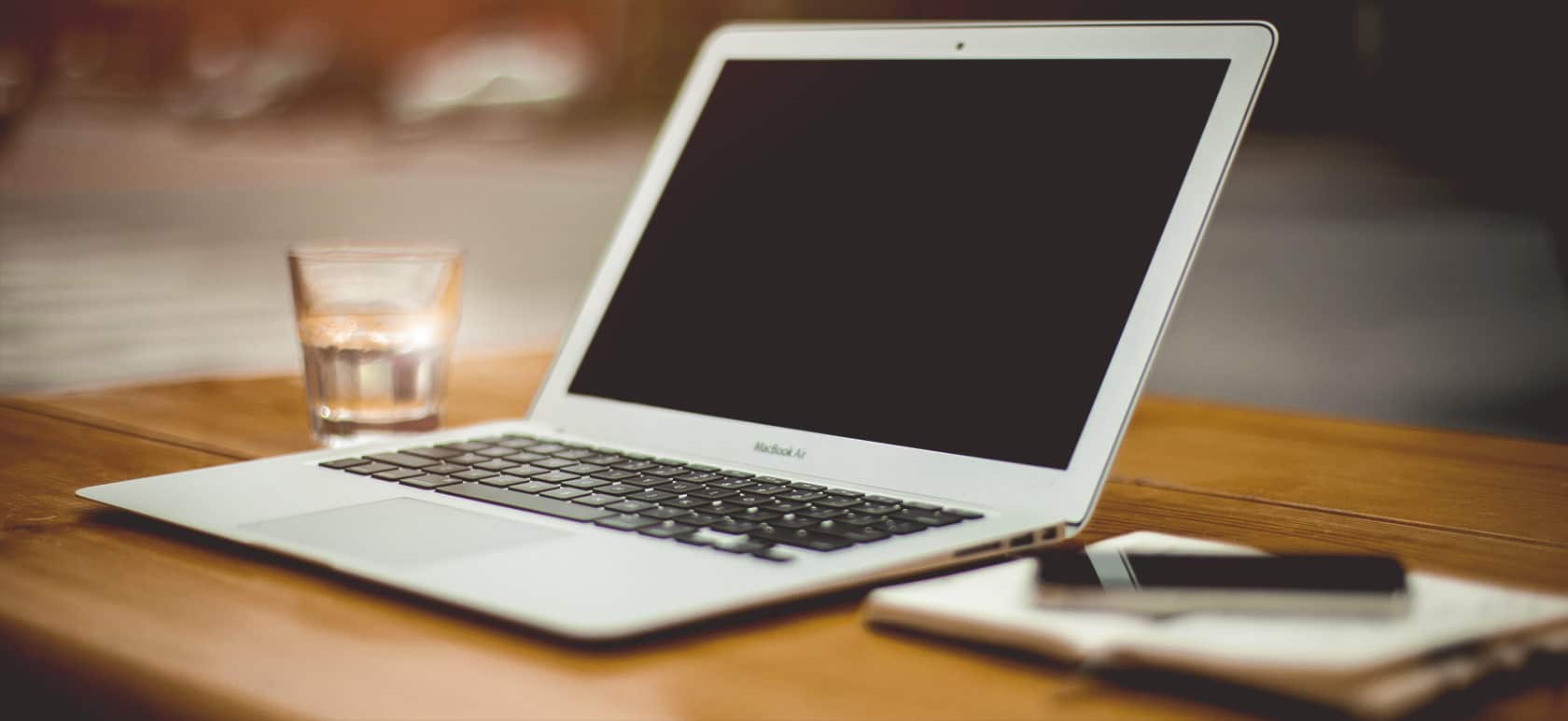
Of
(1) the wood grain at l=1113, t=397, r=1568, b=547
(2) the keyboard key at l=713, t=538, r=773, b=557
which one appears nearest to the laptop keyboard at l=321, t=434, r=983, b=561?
(2) the keyboard key at l=713, t=538, r=773, b=557

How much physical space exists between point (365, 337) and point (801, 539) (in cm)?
44

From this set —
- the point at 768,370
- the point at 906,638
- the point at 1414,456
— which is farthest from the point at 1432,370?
the point at 906,638

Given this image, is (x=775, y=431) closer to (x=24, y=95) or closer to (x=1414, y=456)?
(x=1414, y=456)

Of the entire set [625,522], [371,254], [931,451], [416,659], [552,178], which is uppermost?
[552,178]

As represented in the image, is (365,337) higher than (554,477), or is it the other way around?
(365,337)

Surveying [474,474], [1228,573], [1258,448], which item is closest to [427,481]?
[474,474]

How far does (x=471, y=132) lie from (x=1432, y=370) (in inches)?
436

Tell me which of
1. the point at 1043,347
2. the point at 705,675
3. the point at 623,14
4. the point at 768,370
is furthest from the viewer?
the point at 623,14

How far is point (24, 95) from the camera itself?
954 centimetres

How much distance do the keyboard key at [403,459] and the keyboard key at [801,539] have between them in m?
0.23

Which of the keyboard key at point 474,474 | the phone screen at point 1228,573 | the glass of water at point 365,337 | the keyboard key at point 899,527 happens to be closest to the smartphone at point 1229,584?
the phone screen at point 1228,573

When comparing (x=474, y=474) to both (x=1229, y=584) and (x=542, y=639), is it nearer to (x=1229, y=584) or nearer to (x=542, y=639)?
(x=542, y=639)

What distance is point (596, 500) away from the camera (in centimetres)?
63

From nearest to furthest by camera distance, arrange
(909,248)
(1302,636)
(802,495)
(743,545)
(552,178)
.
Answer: (1302,636) → (743,545) → (802,495) → (909,248) → (552,178)
